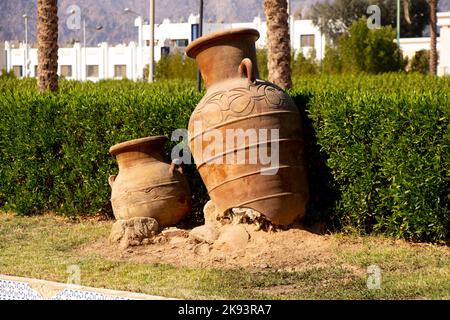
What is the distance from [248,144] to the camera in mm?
10547

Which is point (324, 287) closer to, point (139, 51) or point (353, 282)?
point (353, 282)

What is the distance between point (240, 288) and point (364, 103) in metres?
2.95

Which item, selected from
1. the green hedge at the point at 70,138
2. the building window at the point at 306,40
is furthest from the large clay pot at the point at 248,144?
the building window at the point at 306,40

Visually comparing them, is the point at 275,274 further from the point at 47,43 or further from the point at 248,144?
the point at 47,43

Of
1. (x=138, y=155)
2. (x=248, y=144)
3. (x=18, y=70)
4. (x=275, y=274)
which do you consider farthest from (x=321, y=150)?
(x=18, y=70)

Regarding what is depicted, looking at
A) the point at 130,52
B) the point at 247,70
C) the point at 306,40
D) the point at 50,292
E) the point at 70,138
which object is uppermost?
the point at 306,40

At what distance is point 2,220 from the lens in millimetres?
13938

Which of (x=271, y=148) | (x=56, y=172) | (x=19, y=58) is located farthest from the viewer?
(x=19, y=58)

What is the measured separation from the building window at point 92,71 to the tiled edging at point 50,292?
263 feet

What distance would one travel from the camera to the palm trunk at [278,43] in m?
14.8

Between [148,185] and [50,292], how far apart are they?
2.81m

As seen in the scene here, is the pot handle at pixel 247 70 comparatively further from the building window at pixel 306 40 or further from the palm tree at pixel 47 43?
the building window at pixel 306 40

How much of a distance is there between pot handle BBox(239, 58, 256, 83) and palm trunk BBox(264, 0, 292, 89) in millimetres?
3946

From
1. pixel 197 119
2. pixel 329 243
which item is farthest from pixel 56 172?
pixel 329 243
